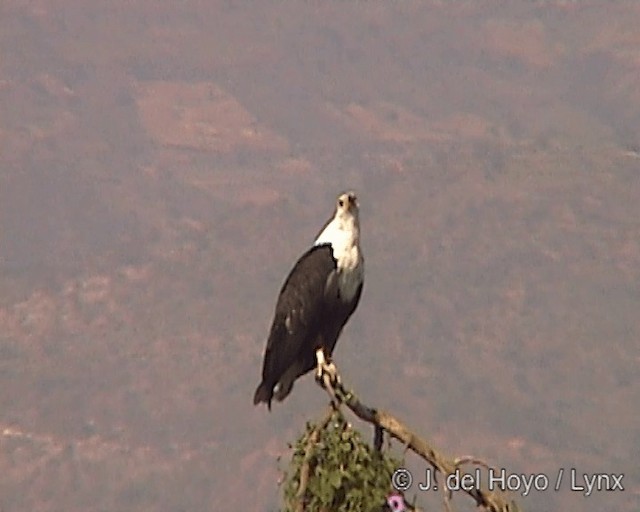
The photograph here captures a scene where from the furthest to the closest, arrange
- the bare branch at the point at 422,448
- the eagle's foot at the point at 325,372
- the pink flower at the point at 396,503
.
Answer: the eagle's foot at the point at 325,372 → the bare branch at the point at 422,448 → the pink flower at the point at 396,503

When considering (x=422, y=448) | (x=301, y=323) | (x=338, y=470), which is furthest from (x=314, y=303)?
(x=338, y=470)

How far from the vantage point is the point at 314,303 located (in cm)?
1619

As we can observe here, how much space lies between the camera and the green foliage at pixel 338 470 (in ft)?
34.1

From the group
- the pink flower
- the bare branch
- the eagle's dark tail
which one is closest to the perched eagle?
the eagle's dark tail

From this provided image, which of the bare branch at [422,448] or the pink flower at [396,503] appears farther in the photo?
the bare branch at [422,448]

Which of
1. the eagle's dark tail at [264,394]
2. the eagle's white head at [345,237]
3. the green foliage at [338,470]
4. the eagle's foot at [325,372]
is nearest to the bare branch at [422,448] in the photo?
the green foliage at [338,470]

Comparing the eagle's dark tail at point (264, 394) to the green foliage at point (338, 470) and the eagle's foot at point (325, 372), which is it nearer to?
the eagle's foot at point (325, 372)

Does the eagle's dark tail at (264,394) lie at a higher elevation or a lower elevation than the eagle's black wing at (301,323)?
lower

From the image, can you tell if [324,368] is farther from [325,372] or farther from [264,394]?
[264,394]

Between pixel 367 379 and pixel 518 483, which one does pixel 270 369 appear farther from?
pixel 367 379

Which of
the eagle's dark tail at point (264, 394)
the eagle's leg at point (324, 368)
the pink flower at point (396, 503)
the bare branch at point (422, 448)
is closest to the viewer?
the pink flower at point (396, 503)

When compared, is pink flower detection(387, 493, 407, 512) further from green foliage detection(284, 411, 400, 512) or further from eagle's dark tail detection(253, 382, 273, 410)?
eagle's dark tail detection(253, 382, 273, 410)

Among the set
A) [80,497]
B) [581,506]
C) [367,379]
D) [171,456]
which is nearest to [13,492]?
[80,497]

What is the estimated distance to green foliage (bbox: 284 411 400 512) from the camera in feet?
34.1
